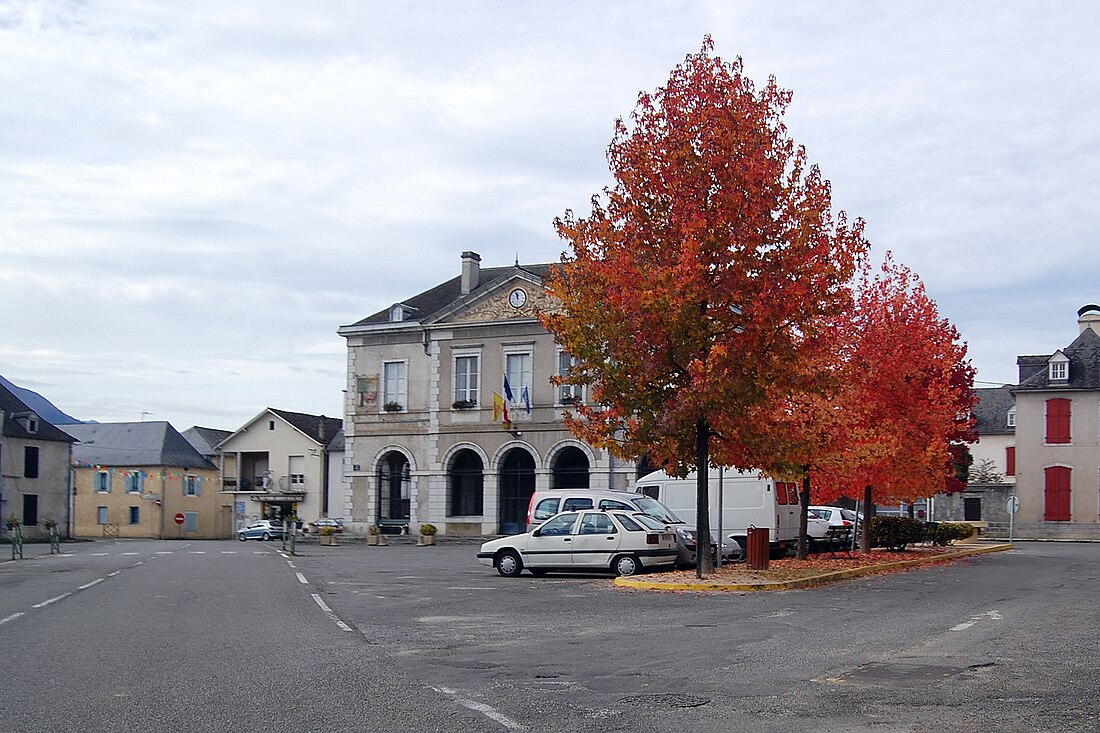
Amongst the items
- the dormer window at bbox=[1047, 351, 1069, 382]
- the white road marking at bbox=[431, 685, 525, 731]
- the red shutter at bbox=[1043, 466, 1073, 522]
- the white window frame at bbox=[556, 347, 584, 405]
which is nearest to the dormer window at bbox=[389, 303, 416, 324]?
the white window frame at bbox=[556, 347, 584, 405]

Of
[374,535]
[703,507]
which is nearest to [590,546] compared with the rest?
[703,507]

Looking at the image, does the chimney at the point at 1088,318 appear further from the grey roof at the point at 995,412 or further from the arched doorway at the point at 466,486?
the arched doorway at the point at 466,486

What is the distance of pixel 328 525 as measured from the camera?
54.6m

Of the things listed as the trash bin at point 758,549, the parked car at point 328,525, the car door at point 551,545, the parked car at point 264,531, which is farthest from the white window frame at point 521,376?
the trash bin at point 758,549

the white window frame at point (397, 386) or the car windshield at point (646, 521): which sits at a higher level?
the white window frame at point (397, 386)

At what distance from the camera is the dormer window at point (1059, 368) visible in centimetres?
5753

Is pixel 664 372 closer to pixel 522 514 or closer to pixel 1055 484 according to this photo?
pixel 522 514

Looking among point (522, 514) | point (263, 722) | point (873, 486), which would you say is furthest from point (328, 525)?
point (263, 722)

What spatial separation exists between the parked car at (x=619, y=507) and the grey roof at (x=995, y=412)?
4260 cm

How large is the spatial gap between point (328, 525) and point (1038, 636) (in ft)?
147

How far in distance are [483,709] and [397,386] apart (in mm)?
45336

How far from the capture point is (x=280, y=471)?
76.5m

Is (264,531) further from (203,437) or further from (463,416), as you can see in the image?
(203,437)

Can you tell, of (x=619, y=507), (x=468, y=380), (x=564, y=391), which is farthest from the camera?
(x=468, y=380)
